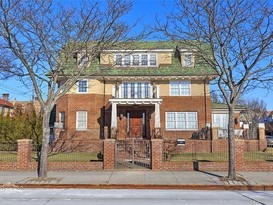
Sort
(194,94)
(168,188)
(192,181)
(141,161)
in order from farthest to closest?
(194,94) → (141,161) → (192,181) → (168,188)

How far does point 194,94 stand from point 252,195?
55.2ft

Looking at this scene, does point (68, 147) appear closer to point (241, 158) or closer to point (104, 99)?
point (104, 99)

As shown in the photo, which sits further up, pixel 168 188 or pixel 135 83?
pixel 135 83

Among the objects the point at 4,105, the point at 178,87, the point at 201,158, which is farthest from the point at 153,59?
the point at 4,105

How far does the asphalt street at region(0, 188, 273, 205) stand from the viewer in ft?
27.1

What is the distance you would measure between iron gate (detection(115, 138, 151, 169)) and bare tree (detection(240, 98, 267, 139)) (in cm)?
1145

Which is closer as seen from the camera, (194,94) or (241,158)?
(241,158)

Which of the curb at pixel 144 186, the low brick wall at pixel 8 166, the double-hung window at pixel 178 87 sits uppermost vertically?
the double-hung window at pixel 178 87

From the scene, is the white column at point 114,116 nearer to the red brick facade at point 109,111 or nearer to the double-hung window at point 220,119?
the red brick facade at point 109,111

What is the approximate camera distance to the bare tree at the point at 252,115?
26.8 m

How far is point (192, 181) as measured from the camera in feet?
37.8

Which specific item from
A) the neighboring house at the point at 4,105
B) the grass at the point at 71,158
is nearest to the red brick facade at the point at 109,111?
the grass at the point at 71,158

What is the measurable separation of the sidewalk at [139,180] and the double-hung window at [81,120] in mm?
12079

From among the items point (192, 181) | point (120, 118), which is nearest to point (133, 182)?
point (192, 181)
